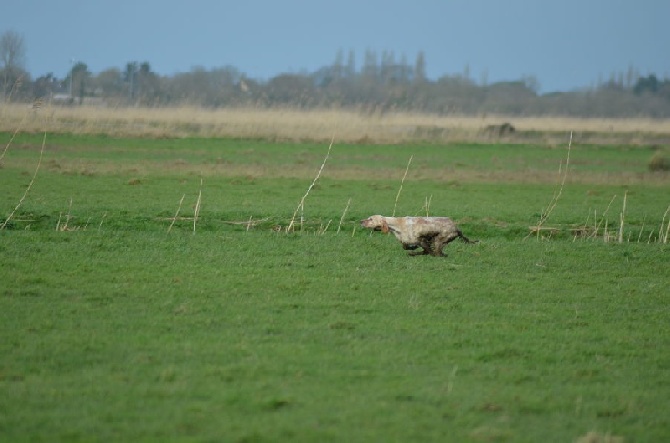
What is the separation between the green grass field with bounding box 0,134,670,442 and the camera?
21.9 ft

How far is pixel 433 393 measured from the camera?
287 inches

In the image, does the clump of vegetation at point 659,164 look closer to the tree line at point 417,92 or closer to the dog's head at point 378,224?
the dog's head at point 378,224

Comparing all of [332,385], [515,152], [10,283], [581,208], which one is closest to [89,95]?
[515,152]

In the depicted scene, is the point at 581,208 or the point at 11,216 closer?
the point at 11,216

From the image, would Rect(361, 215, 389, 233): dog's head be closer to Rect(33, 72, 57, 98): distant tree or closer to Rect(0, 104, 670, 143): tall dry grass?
Rect(33, 72, 57, 98): distant tree

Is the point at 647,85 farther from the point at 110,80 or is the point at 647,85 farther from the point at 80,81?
the point at 80,81

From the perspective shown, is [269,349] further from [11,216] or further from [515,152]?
[515,152]

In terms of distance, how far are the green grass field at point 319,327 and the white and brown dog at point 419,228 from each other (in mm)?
291

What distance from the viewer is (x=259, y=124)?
4778 centimetres

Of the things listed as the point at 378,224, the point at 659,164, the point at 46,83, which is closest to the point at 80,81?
the point at 46,83

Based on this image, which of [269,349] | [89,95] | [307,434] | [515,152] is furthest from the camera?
[89,95]

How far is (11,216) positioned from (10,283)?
5889 millimetres

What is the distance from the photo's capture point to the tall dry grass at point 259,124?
43.2 meters

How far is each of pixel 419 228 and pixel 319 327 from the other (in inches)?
181
